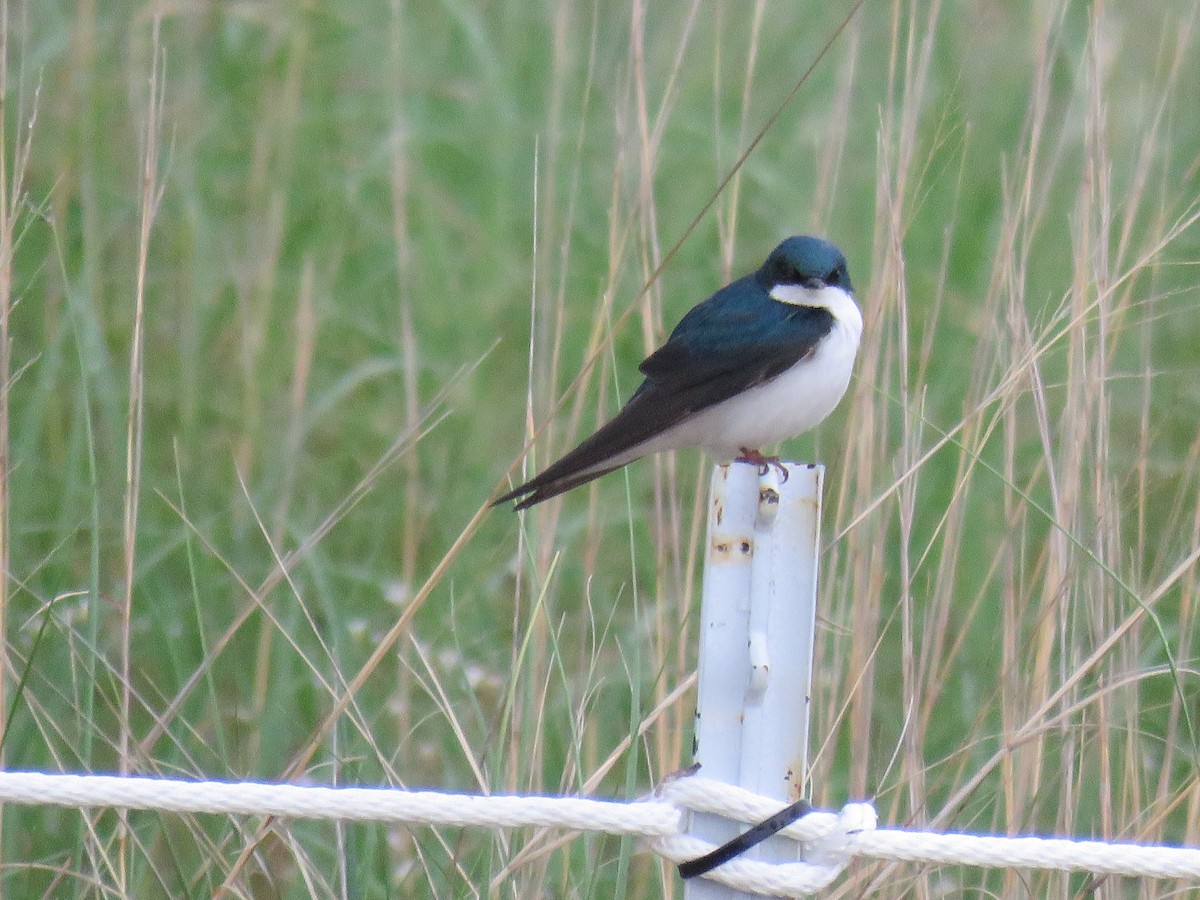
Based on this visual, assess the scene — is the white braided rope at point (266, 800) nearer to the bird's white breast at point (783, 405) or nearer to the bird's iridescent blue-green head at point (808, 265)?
the bird's white breast at point (783, 405)

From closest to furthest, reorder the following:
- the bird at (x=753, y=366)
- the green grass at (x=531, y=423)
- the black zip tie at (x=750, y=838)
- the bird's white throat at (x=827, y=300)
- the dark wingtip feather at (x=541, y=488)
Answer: the black zip tie at (x=750, y=838) < the dark wingtip feather at (x=541, y=488) < the green grass at (x=531, y=423) < the bird at (x=753, y=366) < the bird's white throat at (x=827, y=300)

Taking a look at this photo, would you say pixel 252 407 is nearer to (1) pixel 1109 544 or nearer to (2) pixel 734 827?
(1) pixel 1109 544

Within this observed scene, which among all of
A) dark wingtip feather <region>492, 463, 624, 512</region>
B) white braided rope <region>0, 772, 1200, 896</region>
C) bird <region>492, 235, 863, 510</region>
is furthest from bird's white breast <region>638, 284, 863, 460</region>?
white braided rope <region>0, 772, 1200, 896</region>

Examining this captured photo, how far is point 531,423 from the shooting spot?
Result: 1.82 meters

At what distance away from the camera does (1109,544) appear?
6.15 ft

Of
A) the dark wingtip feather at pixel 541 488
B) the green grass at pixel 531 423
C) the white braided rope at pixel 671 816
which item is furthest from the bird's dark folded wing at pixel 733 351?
the white braided rope at pixel 671 816

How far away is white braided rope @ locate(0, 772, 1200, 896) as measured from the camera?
1.17m

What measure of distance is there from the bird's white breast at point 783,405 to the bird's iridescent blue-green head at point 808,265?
66 mm

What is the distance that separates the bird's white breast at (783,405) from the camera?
209 cm

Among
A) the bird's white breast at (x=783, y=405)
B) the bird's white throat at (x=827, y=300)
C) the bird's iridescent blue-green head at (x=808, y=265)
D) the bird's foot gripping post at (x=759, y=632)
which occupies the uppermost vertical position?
the bird's iridescent blue-green head at (x=808, y=265)

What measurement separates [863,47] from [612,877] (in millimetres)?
2236

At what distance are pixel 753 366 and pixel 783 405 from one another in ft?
0.25

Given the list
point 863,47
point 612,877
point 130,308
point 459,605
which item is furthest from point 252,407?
point 863,47

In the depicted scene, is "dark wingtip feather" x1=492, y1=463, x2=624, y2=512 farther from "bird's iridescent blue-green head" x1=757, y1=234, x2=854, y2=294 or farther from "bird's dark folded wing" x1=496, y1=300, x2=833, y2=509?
"bird's iridescent blue-green head" x1=757, y1=234, x2=854, y2=294
